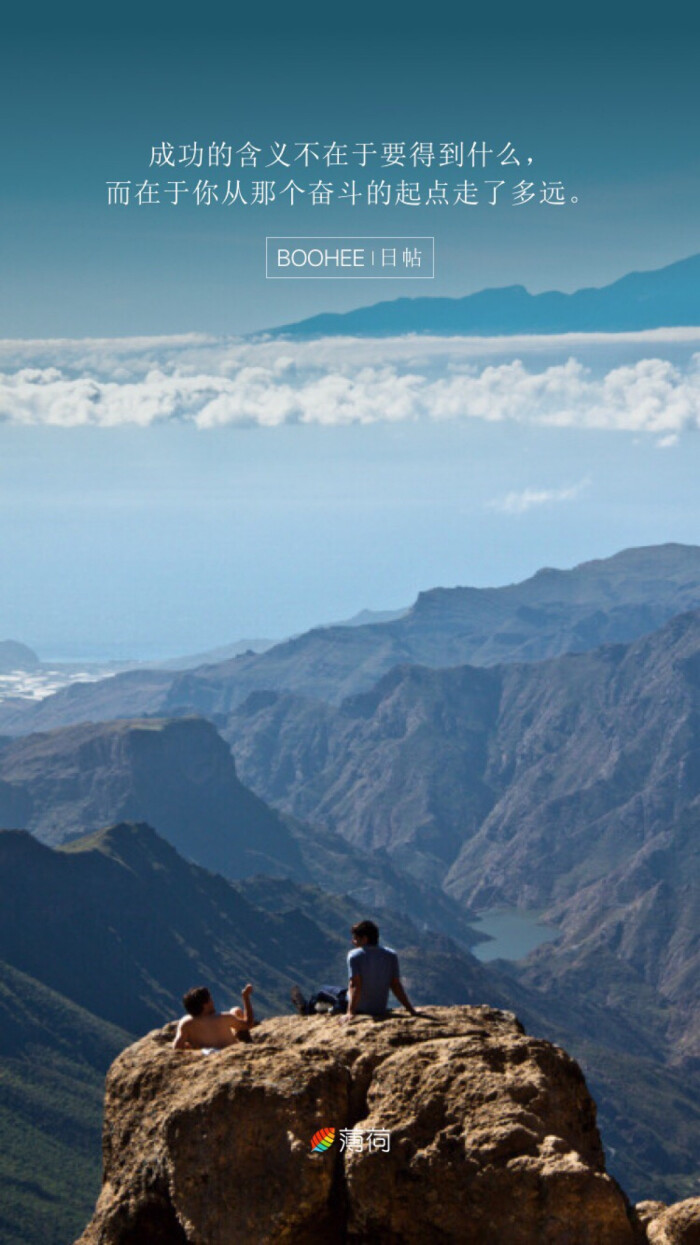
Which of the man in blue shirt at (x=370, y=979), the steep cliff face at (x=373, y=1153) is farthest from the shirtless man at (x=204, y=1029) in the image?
the steep cliff face at (x=373, y=1153)

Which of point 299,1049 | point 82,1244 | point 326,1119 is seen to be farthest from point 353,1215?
point 82,1244

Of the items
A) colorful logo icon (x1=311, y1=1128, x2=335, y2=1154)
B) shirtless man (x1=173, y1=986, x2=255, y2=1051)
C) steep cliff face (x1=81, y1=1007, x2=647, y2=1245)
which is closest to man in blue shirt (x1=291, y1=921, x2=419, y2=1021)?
shirtless man (x1=173, y1=986, x2=255, y2=1051)

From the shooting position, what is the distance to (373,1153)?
23016mm

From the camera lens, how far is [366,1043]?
2562cm

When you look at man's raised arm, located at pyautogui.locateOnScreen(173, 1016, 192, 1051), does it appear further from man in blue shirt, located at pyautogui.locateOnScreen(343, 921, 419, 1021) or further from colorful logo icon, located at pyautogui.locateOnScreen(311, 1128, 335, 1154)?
colorful logo icon, located at pyautogui.locateOnScreen(311, 1128, 335, 1154)

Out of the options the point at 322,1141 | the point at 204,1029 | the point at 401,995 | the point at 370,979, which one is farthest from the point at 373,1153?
the point at 401,995

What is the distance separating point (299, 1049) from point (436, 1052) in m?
2.29

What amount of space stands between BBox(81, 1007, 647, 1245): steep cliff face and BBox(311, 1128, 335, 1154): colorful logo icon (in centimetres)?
8

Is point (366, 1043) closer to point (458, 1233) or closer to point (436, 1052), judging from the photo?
point (436, 1052)

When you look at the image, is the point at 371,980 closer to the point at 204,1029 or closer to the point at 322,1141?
the point at 204,1029

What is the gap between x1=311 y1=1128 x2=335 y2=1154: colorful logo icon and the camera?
23172 millimetres

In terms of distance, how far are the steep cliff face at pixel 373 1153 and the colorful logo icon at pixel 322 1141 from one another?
82 millimetres

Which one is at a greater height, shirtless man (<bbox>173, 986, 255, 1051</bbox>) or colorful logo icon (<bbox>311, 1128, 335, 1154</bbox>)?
shirtless man (<bbox>173, 986, 255, 1051</bbox>)

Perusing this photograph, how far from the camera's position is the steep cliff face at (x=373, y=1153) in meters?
21.9
